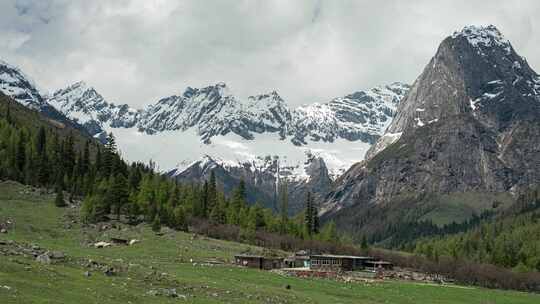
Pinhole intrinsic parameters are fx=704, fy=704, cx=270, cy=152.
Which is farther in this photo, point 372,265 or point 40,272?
point 372,265

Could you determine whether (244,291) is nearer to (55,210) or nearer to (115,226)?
(115,226)

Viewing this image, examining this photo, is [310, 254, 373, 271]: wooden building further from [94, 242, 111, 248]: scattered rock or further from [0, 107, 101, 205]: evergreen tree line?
[0, 107, 101, 205]: evergreen tree line

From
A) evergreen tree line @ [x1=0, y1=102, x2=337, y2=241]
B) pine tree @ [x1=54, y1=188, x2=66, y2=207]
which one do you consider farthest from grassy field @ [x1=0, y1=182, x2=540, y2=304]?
evergreen tree line @ [x1=0, y1=102, x2=337, y2=241]

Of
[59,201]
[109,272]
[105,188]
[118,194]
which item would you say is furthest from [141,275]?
[105,188]

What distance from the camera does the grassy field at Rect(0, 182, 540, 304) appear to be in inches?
2117

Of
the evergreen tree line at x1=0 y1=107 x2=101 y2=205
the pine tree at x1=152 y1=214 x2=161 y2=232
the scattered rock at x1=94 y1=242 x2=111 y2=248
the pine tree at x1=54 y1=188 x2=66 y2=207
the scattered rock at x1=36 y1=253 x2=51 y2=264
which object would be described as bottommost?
the scattered rock at x1=36 y1=253 x2=51 y2=264

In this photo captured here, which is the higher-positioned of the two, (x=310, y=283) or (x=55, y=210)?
(x=55, y=210)

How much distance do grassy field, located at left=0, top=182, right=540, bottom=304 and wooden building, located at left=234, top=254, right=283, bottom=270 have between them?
2.76m

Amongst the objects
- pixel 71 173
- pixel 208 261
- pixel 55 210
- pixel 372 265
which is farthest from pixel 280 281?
pixel 71 173

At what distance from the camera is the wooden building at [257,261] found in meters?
123

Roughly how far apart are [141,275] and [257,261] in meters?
59.9

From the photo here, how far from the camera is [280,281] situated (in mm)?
93625

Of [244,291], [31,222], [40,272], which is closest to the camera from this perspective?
[40,272]

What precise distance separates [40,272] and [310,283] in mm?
47463
